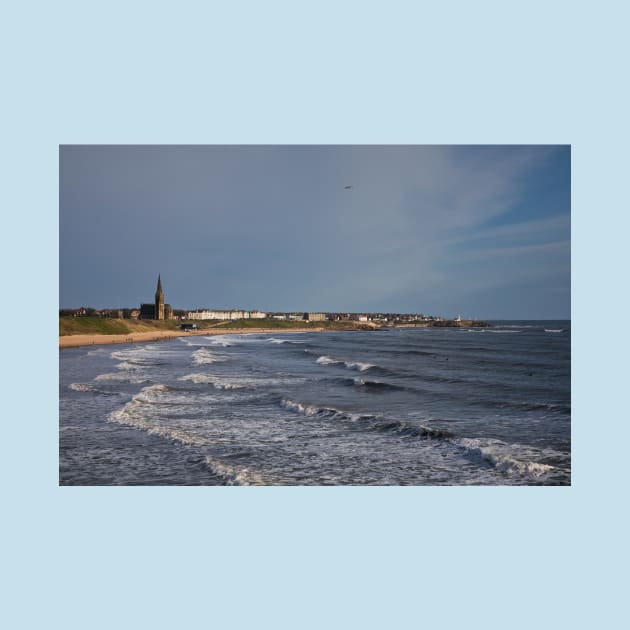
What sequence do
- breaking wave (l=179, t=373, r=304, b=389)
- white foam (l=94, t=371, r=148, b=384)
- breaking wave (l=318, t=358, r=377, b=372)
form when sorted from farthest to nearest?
breaking wave (l=318, t=358, r=377, b=372)
white foam (l=94, t=371, r=148, b=384)
breaking wave (l=179, t=373, r=304, b=389)

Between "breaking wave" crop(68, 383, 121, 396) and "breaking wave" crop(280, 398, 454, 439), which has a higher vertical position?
"breaking wave" crop(68, 383, 121, 396)

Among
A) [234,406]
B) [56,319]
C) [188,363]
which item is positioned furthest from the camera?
[188,363]

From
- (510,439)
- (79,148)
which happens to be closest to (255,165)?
(79,148)

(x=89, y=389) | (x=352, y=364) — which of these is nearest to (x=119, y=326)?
(x=352, y=364)

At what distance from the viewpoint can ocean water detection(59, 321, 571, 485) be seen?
676 centimetres

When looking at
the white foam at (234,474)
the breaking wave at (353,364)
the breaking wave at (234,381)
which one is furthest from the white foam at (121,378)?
the white foam at (234,474)

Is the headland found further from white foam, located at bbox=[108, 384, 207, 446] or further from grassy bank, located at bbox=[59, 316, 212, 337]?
white foam, located at bbox=[108, 384, 207, 446]

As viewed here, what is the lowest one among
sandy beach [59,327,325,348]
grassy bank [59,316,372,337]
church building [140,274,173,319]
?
sandy beach [59,327,325,348]

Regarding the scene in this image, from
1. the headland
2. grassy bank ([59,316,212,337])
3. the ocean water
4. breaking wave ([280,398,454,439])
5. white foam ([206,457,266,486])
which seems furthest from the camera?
grassy bank ([59,316,212,337])

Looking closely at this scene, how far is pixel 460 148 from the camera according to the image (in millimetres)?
7832

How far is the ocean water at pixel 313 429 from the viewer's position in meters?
6.76

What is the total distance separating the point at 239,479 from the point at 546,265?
6.57 metres

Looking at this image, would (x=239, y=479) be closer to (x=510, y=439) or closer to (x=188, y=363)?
(x=510, y=439)

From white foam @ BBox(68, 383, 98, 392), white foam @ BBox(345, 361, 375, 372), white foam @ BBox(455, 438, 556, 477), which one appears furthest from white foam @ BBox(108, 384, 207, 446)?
white foam @ BBox(345, 361, 375, 372)
